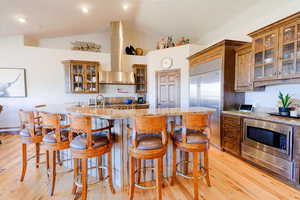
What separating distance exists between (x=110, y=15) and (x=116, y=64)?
152 cm

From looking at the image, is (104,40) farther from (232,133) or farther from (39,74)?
(232,133)

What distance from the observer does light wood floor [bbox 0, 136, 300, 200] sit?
1865 millimetres

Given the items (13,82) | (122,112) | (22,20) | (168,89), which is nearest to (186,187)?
(122,112)

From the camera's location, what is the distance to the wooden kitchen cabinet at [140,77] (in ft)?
18.5

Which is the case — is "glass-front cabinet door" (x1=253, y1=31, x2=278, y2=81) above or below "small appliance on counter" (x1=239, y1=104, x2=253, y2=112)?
above

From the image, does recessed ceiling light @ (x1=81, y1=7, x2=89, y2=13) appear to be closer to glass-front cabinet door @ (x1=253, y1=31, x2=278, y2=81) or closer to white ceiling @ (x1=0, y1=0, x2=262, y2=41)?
white ceiling @ (x1=0, y1=0, x2=262, y2=41)

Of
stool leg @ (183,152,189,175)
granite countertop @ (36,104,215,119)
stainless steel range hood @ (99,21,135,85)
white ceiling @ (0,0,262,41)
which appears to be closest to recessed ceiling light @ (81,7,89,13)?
white ceiling @ (0,0,262,41)

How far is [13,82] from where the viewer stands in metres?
4.60

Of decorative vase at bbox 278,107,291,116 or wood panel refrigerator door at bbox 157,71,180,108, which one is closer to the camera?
decorative vase at bbox 278,107,291,116

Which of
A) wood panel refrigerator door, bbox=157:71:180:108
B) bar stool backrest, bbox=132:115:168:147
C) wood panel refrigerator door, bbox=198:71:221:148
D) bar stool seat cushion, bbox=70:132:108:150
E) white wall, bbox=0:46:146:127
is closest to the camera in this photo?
bar stool backrest, bbox=132:115:168:147

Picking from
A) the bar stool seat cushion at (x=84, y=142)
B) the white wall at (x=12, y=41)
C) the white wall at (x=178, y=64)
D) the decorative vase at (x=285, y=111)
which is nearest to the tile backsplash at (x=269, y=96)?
the decorative vase at (x=285, y=111)

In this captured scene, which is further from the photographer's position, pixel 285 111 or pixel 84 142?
pixel 285 111

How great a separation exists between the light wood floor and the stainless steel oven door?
0.40 meters

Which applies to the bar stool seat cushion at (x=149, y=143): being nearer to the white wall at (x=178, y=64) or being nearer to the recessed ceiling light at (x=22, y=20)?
the white wall at (x=178, y=64)
